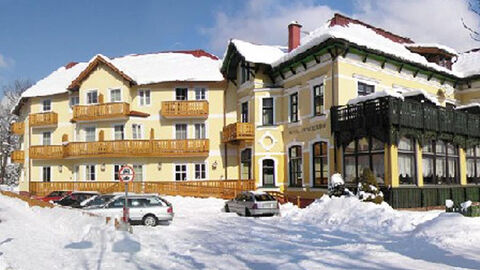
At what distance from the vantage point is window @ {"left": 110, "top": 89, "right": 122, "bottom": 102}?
3533 cm

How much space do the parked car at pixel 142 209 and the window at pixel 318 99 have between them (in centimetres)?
1128

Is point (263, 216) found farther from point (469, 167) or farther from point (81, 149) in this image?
point (81, 149)

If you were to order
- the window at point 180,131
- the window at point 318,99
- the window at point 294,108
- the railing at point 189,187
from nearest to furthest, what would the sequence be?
the window at point 318,99 → the window at point 294,108 → the railing at point 189,187 → the window at point 180,131

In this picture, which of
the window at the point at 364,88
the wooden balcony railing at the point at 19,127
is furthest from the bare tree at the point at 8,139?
the window at the point at 364,88

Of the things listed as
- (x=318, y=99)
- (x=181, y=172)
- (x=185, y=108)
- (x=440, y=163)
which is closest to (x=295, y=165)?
(x=318, y=99)

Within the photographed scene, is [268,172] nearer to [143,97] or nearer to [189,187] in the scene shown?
[189,187]

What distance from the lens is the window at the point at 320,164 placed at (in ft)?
83.9

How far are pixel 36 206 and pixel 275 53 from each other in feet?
58.1

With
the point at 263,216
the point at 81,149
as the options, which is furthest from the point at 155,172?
the point at 263,216

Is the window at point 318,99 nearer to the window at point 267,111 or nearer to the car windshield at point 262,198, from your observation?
the window at point 267,111

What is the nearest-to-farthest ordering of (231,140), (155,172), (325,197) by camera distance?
(325,197) < (231,140) < (155,172)

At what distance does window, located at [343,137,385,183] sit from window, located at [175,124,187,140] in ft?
48.7

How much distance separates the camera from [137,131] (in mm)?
35125

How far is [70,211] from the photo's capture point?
16.9 m
